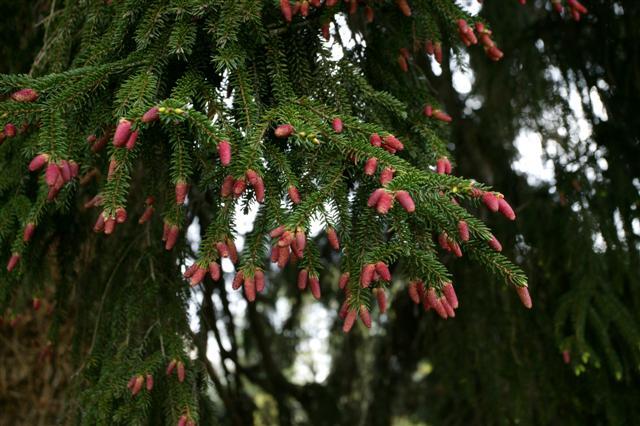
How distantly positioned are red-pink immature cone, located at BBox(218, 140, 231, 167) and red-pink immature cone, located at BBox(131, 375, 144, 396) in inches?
30.1

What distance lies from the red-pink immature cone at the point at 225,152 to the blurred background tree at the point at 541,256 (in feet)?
2.92

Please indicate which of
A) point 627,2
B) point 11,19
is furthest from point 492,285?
point 11,19

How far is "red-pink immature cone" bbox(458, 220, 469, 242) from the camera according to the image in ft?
4.92

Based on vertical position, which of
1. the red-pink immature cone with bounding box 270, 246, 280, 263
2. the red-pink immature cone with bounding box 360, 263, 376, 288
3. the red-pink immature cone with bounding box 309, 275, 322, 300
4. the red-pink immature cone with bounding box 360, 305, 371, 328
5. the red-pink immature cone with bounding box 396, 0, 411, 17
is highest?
the red-pink immature cone with bounding box 396, 0, 411, 17

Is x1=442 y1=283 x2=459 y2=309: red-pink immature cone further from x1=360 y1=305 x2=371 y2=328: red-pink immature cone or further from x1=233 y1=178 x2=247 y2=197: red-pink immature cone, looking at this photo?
x1=233 y1=178 x2=247 y2=197: red-pink immature cone

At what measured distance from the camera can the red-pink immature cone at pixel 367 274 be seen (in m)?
1.47

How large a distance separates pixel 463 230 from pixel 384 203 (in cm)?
22

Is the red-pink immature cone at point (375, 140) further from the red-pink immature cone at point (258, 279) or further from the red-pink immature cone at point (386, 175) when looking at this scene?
the red-pink immature cone at point (258, 279)

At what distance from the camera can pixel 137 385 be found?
76.0 inches

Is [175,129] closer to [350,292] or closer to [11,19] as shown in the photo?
[350,292]

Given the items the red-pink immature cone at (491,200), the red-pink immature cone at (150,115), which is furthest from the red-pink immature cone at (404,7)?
the red-pink immature cone at (150,115)

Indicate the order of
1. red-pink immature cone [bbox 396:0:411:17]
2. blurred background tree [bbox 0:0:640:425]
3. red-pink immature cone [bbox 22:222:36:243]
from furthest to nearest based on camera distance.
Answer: blurred background tree [bbox 0:0:640:425] < red-pink immature cone [bbox 396:0:411:17] < red-pink immature cone [bbox 22:222:36:243]

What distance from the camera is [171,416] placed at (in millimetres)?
1966

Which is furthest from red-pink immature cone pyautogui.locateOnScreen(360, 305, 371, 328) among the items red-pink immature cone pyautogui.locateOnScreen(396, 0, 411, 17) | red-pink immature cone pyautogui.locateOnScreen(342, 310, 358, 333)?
red-pink immature cone pyautogui.locateOnScreen(396, 0, 411, 17)
